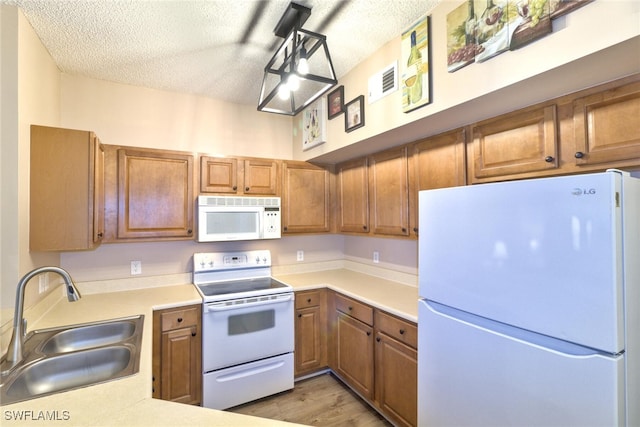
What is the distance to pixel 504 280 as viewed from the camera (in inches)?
46.3

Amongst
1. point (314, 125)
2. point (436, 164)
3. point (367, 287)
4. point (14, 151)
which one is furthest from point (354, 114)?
point (14, 151)

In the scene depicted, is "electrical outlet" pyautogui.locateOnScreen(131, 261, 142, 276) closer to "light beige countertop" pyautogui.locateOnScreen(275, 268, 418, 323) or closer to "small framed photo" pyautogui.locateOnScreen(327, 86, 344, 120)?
"light beige countertop" pyautogui.locateOnScreen(275, 268, 418, 323)

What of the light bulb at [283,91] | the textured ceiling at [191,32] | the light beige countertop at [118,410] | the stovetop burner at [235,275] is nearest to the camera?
the light beige countertop at [118,410]

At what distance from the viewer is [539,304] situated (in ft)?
3.51

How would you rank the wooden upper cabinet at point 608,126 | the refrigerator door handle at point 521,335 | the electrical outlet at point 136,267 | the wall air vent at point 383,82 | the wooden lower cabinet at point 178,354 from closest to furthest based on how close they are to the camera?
the refrigerator door handle at point 521,335 < the wooden upper cabinet at point 608,126 < the wall air vent at point 383,82 < the wooden lower cabinet at point 178,354 < the electrical outlet at point 136,267

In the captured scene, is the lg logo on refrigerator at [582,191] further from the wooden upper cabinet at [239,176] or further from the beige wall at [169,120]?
the beige wall at [169,120]

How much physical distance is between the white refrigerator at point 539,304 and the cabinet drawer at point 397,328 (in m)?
0.29

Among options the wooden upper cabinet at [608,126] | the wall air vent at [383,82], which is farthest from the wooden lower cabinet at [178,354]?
the wooden upper cabinet at [608,126]

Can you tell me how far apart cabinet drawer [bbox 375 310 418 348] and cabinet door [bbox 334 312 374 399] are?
0.48ft

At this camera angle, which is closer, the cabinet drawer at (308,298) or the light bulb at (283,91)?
the light bulb at (283,91)

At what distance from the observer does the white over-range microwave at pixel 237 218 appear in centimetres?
246

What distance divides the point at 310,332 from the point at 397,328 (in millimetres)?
977

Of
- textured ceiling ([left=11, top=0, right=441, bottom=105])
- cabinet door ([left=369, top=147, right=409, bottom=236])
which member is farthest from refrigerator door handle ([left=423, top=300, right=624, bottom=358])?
textured ceiling ([left=11, top=0, right=441, bottom=105])

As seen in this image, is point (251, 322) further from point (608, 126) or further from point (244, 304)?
point (608, 126)
